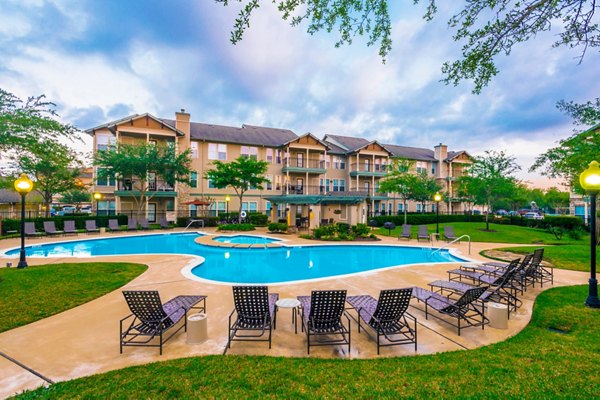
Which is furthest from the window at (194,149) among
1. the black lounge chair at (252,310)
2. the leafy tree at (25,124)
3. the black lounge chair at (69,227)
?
the black lounge chair at (252,310)

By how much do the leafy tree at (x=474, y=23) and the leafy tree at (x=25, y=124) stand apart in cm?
825

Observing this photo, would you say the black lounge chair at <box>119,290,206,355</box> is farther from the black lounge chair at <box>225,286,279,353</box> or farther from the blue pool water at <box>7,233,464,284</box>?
the blue pool water at <box>7,233,464,284</box>

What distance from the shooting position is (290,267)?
12383 mm

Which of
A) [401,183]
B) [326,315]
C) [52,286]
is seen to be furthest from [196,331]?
[401,183]

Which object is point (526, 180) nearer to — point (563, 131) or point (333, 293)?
point (563, 131)

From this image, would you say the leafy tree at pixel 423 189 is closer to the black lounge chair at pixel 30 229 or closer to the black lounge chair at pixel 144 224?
the black lounge chair at pixel 144 224

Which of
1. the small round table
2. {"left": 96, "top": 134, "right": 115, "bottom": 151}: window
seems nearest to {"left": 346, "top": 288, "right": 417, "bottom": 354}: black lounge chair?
the small round table

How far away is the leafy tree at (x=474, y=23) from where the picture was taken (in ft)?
14.4

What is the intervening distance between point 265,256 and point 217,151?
20719 millimetres

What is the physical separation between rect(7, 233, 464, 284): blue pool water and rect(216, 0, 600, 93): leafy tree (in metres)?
7.89

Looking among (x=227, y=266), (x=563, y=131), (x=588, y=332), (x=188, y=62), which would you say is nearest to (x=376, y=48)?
(x=588, y=332)

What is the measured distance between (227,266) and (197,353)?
26.3ft

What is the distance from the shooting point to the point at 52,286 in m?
7.99

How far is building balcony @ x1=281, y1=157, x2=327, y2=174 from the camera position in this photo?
108ft
